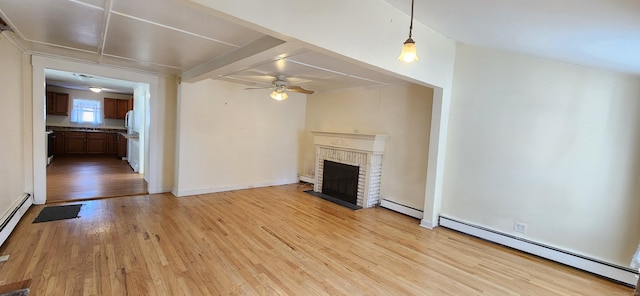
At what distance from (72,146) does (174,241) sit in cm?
924

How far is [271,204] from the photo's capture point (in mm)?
4730

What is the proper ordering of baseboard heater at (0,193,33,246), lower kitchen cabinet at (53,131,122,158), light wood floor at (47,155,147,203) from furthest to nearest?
1. lower kitchen cabinet at (53,131,122,158)
2. light wood floor at (47,155,147,203)
3. baseboard heater at (0,193,33,246)

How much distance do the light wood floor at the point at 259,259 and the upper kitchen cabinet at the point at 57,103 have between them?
721 cm

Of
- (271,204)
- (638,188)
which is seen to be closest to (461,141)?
(638,188)

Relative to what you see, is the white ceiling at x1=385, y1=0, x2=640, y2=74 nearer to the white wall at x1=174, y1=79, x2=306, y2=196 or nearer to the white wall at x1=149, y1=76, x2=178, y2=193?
the white wall at x1=174, y1=79, x2=306, y2=196

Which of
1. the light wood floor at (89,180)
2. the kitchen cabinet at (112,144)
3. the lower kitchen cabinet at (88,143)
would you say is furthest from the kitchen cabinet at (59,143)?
the kitchen cabinet at (112,144)

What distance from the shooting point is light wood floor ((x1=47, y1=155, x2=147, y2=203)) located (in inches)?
187

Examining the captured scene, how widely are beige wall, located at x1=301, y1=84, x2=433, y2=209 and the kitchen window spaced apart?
9169mm

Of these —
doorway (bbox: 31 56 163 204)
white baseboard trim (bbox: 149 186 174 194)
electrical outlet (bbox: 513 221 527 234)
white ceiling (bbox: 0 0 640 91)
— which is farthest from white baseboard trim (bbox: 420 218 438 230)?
doorway (bbox: 31 56 163 204)

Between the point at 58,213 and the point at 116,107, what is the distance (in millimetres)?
7644

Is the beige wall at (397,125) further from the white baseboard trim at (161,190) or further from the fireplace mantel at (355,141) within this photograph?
the white baseboard trim at (161,190)

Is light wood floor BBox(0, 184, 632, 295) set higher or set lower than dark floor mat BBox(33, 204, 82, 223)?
higher

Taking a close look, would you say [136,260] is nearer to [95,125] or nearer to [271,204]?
[271,204]

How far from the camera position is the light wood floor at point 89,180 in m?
4.74
